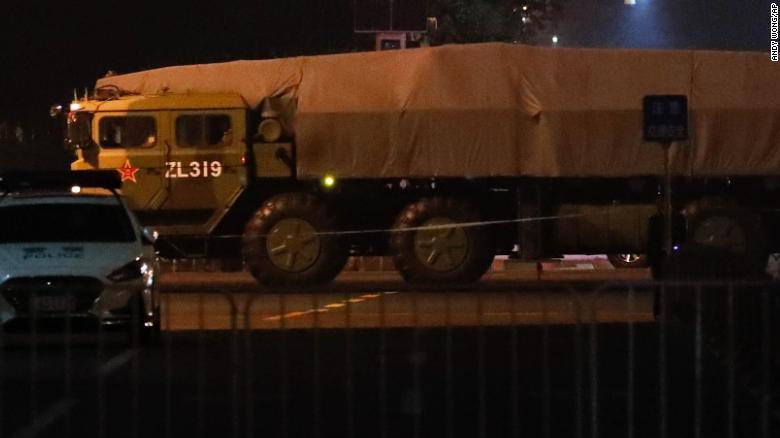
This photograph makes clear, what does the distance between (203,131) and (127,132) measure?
1.23m

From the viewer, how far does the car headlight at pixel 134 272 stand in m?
14.7

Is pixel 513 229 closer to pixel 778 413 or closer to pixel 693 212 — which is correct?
pixel 693 212

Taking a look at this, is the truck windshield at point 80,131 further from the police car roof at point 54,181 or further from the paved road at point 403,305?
the paved road at point 403,305

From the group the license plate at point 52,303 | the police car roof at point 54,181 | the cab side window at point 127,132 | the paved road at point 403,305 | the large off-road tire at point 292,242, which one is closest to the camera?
the license plate at point 52,303

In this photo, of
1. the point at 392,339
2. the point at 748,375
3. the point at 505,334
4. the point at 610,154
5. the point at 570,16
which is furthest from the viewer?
the point at 570,16

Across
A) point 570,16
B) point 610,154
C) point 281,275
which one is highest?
point 570,16

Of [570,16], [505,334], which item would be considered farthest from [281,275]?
[570,16]

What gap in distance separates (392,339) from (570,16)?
169 feet

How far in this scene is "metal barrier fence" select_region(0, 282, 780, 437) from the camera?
9.39 m

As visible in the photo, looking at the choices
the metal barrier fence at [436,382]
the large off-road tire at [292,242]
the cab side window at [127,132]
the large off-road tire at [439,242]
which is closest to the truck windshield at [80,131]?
the cab side window at [127,132]

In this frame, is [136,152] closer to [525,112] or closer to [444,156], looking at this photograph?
[444,156]

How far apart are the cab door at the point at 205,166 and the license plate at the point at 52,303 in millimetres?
12576

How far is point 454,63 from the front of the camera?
22641 millimetres

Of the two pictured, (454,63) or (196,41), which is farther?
(196,41)
